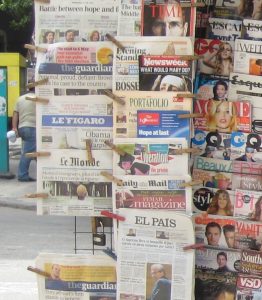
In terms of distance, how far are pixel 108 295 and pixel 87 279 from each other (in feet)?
0.39

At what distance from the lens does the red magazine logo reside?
299cm

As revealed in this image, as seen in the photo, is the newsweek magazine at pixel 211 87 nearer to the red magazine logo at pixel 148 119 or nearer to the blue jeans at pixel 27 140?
the red magazine logo at pixel 148 119

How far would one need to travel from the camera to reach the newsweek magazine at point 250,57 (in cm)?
310

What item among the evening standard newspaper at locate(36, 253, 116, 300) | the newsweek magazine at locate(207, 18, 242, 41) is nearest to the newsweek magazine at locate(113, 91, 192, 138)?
the newsweek magazine at locate(207, 18, 242, 41)

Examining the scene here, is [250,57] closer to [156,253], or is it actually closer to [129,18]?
[129,18]

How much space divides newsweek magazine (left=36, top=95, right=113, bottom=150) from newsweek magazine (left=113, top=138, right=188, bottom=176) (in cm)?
11

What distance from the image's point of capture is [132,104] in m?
3.00

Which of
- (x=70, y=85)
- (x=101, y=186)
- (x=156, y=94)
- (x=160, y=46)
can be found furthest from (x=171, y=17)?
(x=101, y=186)

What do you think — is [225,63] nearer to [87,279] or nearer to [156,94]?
[156,94]

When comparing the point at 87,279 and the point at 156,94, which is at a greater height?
the point at 156,94

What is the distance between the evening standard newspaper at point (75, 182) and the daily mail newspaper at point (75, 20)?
0.49 m

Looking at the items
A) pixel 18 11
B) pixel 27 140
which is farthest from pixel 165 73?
pixel 18 11

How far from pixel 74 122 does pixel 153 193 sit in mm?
461

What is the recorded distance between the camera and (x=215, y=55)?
3.20 metres
